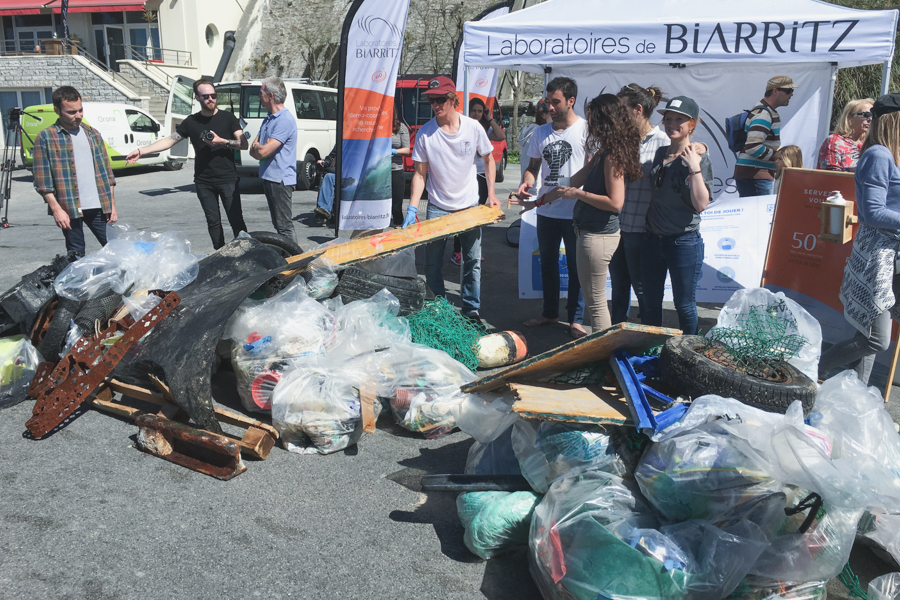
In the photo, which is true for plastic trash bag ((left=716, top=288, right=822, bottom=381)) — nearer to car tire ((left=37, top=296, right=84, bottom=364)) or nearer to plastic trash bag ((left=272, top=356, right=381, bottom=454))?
plastic trash bag ((left=272, top=356, right=381, bottom=454))

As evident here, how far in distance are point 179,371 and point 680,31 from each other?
462 cm

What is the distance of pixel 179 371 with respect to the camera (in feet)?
10.3

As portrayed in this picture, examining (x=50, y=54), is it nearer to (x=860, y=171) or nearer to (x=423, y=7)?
(x=423, y=7)

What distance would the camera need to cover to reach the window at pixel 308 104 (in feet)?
44.7

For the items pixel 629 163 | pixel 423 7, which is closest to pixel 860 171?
pixel 629 163

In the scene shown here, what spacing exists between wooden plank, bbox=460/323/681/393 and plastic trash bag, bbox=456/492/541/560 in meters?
0.52

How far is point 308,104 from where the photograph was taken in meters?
14.0

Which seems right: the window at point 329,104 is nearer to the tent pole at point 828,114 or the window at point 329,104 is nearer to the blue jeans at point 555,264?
the tent pole at point 828,114

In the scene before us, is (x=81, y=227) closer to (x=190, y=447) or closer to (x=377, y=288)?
(x=377, y=288)

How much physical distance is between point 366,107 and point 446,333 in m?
3.27

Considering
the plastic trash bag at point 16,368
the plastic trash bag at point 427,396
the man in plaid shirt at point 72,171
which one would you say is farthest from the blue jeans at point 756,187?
the plastic trash bag at point 16,368

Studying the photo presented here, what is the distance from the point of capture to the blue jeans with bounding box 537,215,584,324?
4.88 m

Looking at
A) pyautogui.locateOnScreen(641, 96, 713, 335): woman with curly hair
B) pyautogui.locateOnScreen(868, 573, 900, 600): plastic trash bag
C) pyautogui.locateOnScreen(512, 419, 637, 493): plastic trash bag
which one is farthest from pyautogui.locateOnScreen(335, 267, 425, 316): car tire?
pyautogui.locateOnScreen(868, 573, 900, 600): plastic trash bag

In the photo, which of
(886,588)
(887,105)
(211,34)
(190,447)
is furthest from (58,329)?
(211,34)
